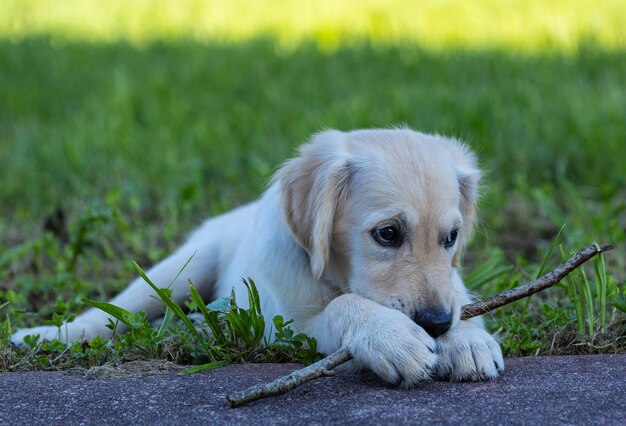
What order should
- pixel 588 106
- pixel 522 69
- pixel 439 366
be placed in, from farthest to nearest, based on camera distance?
pixel 522 69
pixel 588 106
pixel 439 366

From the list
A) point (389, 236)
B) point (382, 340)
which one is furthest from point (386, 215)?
point (382, 340)

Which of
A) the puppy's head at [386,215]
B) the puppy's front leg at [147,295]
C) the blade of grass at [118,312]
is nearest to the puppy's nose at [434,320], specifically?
the puppy's head at [386,215]

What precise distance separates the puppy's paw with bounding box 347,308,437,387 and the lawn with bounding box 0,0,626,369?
0.63 meters

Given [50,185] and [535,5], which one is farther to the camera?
[535,5]

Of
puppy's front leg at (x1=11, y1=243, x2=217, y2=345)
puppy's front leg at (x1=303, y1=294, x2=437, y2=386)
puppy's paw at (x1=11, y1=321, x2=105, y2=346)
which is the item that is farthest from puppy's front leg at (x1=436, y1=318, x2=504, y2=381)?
puppy's paw at (x1=11, y1=321, x2=105, y2=346)

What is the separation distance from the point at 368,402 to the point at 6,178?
4.47 metres

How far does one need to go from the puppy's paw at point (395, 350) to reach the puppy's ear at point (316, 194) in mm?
499

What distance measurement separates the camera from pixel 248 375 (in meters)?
3.12

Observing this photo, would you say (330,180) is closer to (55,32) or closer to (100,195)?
(100,195)

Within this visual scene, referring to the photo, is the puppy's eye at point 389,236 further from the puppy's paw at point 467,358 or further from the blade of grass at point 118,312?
the blade of grass at point 118,312

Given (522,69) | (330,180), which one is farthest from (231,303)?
(522,69)

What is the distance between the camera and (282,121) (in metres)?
7.39

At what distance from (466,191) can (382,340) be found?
3.57ft

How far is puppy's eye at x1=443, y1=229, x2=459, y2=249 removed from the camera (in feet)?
11.4
